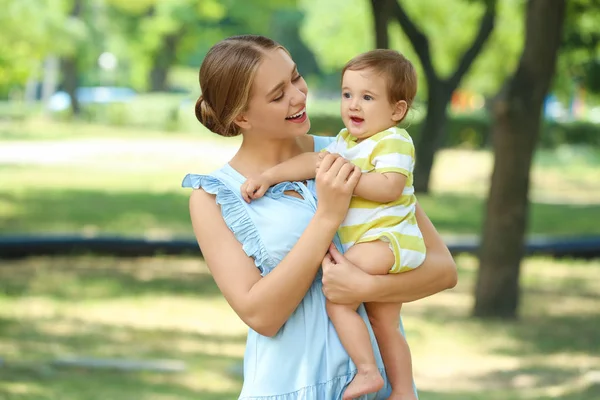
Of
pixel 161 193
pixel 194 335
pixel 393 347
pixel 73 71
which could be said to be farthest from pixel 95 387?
pixel 73 71

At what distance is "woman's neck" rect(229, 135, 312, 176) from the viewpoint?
2.82m

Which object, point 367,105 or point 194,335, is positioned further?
point 194,335

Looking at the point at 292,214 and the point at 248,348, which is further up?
the point at 292,214

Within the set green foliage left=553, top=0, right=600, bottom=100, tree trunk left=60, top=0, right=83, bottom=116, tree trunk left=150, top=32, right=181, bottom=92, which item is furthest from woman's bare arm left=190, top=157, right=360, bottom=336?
tree trunk left=150, top=32, right=181, bottom=92

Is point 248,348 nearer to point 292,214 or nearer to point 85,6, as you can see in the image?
point 292,214

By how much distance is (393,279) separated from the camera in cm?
272

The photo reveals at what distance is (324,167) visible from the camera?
8.74 feet

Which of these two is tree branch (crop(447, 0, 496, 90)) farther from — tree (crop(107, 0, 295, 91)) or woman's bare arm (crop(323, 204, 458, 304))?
tree (crop(107, 0, 295, 91))

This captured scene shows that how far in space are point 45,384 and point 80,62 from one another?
43.7 m

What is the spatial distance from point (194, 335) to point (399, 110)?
23.8 ft

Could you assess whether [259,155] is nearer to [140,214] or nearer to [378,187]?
[378,187]

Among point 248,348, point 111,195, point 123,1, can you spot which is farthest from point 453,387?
point 123,1

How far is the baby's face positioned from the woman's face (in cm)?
13

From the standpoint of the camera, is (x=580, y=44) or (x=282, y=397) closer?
(x=282, y=397)
